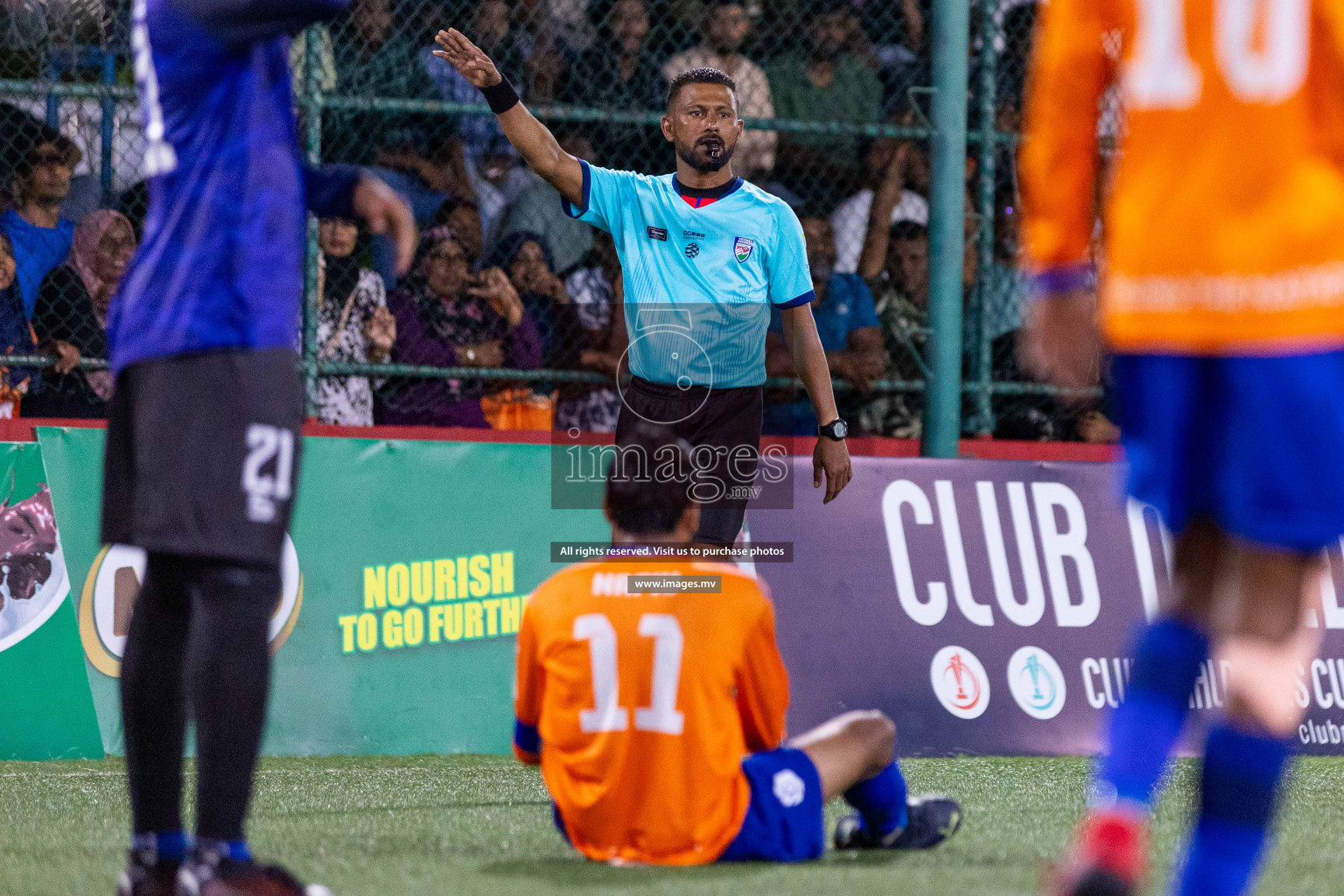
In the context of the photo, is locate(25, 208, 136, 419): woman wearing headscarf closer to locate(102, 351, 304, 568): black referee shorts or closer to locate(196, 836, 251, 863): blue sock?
locate(102, 351, 304, 568): black referee shorts

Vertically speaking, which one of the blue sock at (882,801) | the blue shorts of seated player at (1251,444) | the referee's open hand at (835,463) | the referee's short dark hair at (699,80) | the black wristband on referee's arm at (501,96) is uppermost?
the referee's short dark hair at (699,80)

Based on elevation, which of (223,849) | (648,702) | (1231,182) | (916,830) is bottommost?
(916,830)

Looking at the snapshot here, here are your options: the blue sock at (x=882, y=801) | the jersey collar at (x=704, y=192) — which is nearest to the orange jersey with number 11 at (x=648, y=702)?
the blue sock at (x=882, y=801)

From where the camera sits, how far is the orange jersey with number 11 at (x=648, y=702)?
10.7 feet

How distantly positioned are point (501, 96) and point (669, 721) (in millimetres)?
2602

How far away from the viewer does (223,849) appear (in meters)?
2.66

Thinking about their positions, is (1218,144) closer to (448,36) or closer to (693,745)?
(693,745)

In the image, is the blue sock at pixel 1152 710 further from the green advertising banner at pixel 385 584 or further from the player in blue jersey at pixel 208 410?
the green advertising banner at pixel 385 584

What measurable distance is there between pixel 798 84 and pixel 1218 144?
5.46 meters

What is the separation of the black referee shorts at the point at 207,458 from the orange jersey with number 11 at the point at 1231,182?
1.37 metres

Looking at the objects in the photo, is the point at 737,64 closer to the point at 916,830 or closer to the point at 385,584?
the point at 385,584

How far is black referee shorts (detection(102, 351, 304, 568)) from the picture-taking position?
268 centimetres

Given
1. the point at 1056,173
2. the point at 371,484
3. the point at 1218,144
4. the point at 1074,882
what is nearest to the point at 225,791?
the point at 1074,882

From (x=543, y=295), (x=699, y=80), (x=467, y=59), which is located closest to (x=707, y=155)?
(x=699, y=80)
